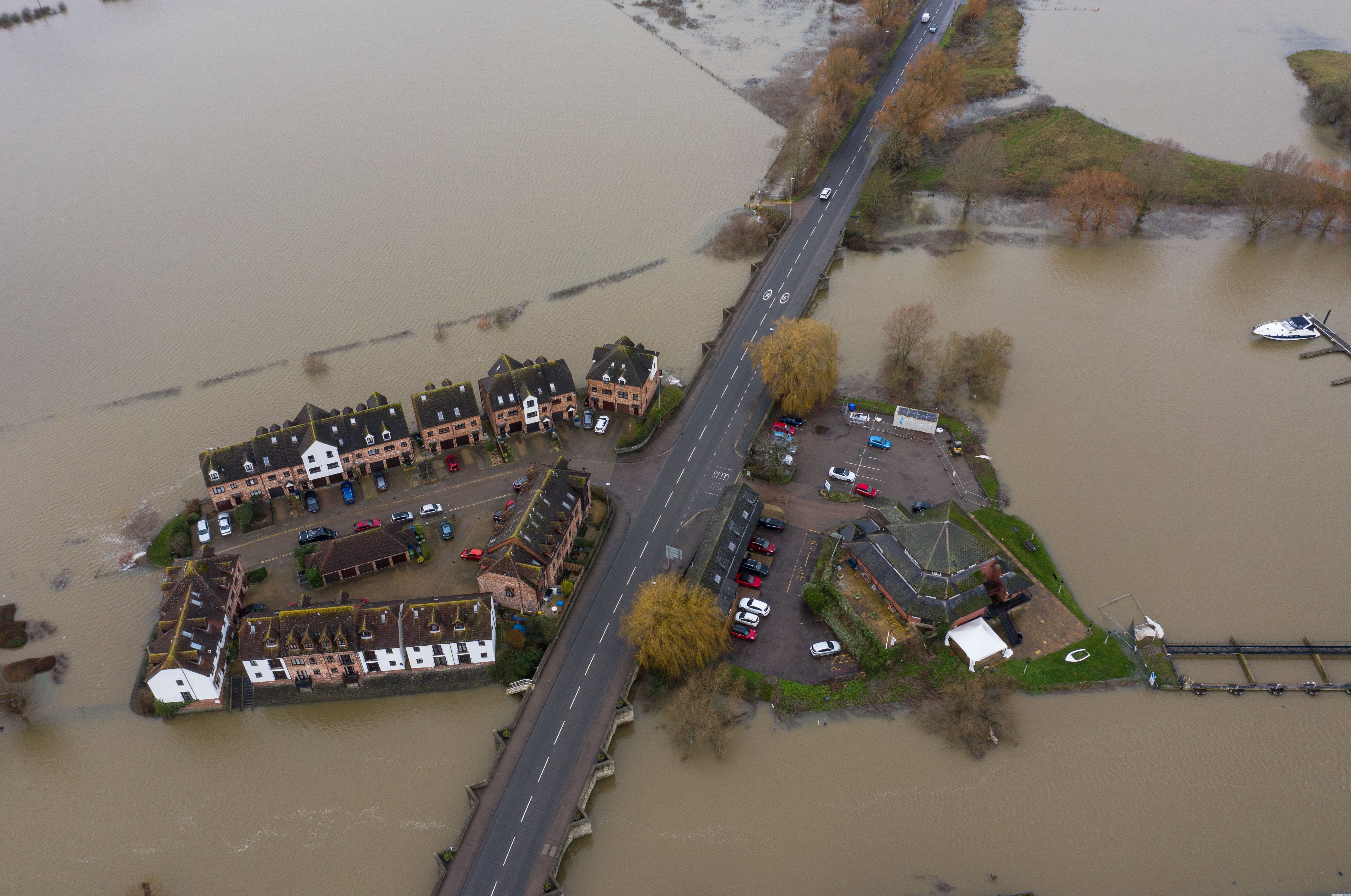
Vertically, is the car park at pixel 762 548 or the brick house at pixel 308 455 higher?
the brick house at pixel 308 455

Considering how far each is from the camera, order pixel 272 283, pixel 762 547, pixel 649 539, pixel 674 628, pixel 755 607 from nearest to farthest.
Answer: pixel 674 628 < pixel 755 607 < pixel 762 547 < pixel 649 539 < pixel 272 283

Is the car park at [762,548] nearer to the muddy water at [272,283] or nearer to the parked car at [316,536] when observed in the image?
the muddy water at [272,283]

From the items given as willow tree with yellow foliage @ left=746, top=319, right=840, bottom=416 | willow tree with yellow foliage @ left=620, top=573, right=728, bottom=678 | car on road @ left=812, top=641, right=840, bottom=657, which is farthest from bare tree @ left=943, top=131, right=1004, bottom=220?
willow tree with yellow foliage @ left=620, top=573, right=728, bottom=678

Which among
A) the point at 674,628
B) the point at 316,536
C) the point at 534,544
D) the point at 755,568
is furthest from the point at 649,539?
the point at 316,536

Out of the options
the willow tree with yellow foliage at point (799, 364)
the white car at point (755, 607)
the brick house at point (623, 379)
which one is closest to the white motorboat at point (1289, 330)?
the willow tree with yellow foliage at point (799, 364)

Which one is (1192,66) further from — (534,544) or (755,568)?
(534,544)

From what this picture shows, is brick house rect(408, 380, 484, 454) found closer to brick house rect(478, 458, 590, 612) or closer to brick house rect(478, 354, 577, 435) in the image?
brick house rect(478, 354, 577, 435)
